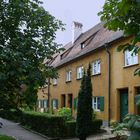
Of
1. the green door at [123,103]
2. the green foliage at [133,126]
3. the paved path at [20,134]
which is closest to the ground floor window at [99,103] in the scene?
the green door at [123,103]

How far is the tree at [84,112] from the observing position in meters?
17.9

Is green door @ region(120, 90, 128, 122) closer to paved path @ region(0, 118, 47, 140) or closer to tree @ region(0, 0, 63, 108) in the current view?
paved path @ region(0, 118, 47, 140)

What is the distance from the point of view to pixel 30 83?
391 inches

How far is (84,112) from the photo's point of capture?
1864 cm

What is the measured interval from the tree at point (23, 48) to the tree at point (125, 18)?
6465 millimetres

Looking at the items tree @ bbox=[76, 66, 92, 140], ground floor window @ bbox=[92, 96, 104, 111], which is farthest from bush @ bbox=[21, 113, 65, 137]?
ground floor window @ bbox=[92, 96, 104, 111]

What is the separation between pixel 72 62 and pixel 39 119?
11.5 meters

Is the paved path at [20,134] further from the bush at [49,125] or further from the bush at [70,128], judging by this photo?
the bush at [70,128]

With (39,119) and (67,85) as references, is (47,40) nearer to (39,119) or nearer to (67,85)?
(39,119)

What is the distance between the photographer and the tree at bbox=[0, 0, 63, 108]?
365 inches

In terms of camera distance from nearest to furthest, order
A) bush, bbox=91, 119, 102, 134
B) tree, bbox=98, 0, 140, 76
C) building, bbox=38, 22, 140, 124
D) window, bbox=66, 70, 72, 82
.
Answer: tree, bbox=98, 0, 140, 76 → bush, bbox=91, 119, 102, 134 → building, bbox=38, 22, 140, 124 → window, bbox=66, 70, 72, 82

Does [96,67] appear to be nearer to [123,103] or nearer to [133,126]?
[123,103]

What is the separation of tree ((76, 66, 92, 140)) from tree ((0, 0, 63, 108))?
25.1ft

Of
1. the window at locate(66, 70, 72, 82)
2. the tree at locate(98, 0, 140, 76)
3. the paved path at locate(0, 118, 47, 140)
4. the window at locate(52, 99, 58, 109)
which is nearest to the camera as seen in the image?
the tree at locate(98, 0, 140, 76)
